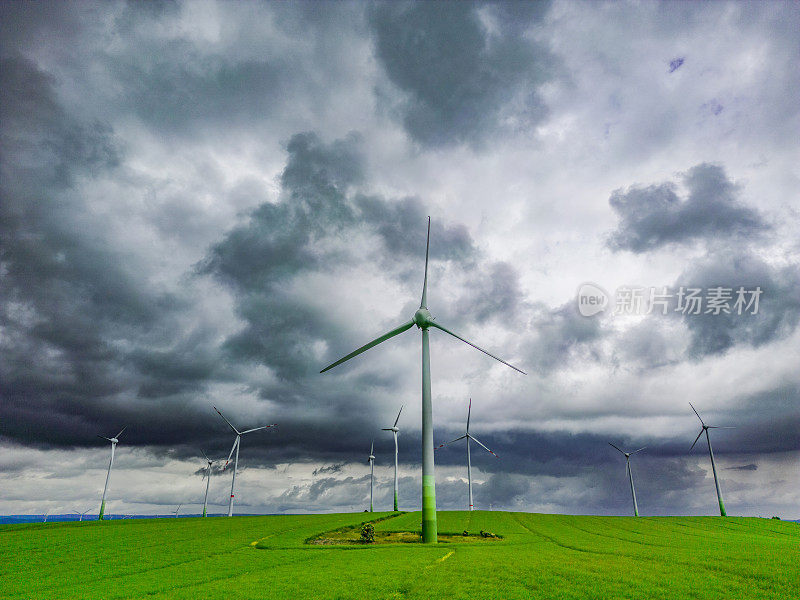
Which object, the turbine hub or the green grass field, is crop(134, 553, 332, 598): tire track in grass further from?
the turbine hub

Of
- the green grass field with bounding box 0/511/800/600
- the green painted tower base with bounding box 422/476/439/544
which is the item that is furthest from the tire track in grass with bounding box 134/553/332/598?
the green painted tower base with bounding box 422/476/439/544

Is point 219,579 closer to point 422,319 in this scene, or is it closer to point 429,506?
point 429,506

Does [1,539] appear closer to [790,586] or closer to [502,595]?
[502,595]

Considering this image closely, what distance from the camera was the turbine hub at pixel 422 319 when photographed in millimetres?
68438

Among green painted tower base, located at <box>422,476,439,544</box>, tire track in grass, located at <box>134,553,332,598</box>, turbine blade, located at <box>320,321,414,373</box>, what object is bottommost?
tire track in grass, located at <box>134,553,332,598</box>

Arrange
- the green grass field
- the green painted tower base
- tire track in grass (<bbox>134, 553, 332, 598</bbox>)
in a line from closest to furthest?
the green grass field → tire track in grass (<bbox>134, 553, 332, 598</bbox>) → the green painted tower base

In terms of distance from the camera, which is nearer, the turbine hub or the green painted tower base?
the green painted tower base

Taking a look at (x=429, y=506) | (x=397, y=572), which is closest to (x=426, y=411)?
(x=429, y=506)

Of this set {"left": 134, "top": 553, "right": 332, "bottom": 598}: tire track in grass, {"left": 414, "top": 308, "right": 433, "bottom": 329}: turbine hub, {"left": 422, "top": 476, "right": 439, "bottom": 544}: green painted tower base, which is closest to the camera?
{"left": 134, "top": 553, "right": 332, "bottom": 598}: tire track in grass

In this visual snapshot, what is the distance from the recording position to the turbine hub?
68.4m

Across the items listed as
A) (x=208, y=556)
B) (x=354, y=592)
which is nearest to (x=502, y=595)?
(x=354, y=592)

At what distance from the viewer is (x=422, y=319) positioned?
6844cm

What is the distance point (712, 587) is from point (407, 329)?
153ft

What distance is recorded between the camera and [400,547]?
55.2 meters
